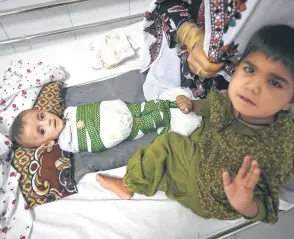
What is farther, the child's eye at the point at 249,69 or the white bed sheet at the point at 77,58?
the white bed sheet at the point at 77,58

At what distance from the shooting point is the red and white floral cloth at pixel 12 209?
1003 mm

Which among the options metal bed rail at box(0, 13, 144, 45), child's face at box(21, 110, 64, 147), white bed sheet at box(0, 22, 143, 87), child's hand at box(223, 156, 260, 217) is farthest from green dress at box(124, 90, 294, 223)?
metal bed rail at box(0, 13, 144, 45)

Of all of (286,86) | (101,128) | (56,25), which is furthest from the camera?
(56,25)

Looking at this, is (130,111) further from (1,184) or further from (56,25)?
(56,25)

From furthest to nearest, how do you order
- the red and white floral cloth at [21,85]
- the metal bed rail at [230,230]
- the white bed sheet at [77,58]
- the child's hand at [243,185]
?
the white bed sheet at [77,58] → the red and white floral cloth at [21,85] → the metal bed rail at [230,230] → the child's hand at [243,185]

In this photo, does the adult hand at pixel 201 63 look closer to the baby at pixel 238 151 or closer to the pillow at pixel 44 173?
the baby at pixel 238 151

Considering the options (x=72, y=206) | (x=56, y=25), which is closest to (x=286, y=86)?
(x=72, y=206)

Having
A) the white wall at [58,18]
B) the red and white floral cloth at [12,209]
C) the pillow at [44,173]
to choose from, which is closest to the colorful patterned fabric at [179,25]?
the white wall at [58,18]

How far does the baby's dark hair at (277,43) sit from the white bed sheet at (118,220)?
0.61 m

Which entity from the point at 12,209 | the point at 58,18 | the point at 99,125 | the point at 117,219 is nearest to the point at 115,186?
the point at 117,219

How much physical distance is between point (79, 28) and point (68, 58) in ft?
0.55

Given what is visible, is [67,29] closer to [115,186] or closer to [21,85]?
[21,85]

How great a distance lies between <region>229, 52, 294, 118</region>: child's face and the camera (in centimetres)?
68

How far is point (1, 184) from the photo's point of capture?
1049 millimetres
